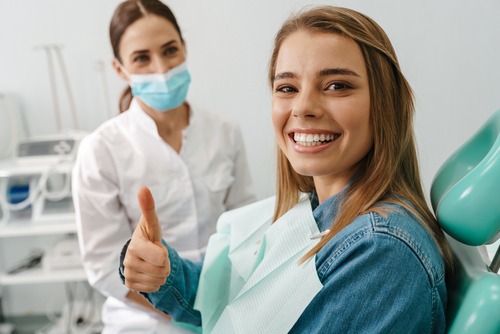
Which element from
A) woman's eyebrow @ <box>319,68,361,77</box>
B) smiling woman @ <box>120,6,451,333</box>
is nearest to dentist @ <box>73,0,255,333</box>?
smiling woman @ <box>120,6,451,333</box>

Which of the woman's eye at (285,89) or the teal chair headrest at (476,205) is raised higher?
the woman's eye at (285,89)

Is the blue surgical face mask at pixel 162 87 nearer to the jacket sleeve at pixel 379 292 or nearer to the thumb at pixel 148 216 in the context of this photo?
the thumb at pixel 148 216

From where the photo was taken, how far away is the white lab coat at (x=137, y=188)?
1362mm

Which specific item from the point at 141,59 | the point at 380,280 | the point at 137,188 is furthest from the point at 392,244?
the point at 141,59

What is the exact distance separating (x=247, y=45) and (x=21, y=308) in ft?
6.07

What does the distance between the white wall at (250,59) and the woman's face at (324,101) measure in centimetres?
29

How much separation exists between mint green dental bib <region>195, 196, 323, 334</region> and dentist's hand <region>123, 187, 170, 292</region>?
0.51 feet

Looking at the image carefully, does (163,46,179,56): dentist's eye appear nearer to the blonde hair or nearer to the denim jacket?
the blonde hair

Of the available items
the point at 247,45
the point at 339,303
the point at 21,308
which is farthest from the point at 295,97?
the point at 21,308

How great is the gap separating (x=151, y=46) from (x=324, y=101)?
2.47 ft

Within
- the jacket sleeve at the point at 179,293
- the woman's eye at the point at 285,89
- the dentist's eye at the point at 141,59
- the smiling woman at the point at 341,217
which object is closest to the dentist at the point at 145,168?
the dentist's eye at the point at 141,59

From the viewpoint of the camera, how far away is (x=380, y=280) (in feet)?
2.27

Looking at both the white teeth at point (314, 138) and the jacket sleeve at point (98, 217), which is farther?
the jacket sleeve at point (98, 217)

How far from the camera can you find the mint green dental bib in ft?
2.64
